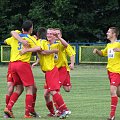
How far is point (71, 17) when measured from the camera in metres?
51.2

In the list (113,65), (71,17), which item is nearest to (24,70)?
(113,65)

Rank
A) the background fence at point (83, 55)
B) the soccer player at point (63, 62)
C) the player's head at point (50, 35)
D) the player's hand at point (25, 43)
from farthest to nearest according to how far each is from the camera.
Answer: the background fence at point (83, 55) → the soccer player at point (63, 62) → the player's head at point (50, 35) → the player's hand at point (25, 43)

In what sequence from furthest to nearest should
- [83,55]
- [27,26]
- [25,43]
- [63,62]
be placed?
[83,55]
[63,62]
[27,26]
[25,43]

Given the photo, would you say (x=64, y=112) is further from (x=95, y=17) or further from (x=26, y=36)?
(x=95, y=17)

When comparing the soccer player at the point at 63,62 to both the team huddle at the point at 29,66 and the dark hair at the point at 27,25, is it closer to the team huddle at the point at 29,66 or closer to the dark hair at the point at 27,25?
the team huddle at the point at 29,66

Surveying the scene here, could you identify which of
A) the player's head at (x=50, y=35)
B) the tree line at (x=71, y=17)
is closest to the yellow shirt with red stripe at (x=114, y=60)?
the player's head at (x=50, y=35)

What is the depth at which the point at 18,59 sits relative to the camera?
11586 mm

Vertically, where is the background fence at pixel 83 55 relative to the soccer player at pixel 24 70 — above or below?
below

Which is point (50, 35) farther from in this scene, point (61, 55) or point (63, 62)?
point (63, 62)

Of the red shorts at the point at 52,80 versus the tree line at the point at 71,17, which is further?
the tree line at the point at 71,17

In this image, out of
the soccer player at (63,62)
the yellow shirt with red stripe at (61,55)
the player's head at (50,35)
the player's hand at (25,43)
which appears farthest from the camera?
the soccer player at (63,62)

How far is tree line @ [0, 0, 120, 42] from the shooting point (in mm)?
50062

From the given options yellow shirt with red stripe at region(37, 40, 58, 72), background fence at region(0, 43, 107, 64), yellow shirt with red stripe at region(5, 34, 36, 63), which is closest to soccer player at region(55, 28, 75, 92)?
yellow shirt with red stripe at region(37, 40, 58, 72)

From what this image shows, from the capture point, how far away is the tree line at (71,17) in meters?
50.1
